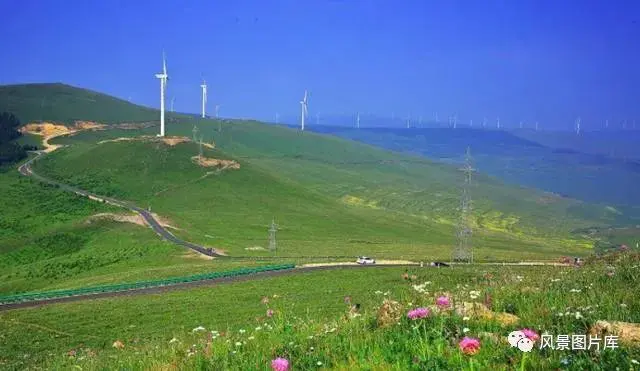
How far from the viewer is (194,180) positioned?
5782 inches

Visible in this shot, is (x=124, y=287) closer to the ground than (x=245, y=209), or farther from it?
farther from it

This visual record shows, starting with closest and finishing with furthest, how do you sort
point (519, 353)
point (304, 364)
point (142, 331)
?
point (519, 353) → point (304, 364) → point (142, 331)

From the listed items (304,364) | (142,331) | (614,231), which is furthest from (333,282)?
(614,231)

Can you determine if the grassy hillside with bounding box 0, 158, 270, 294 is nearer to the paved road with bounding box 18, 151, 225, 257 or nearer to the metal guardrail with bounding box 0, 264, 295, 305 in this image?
the paved road with bounding box 18, 151, 225, 257

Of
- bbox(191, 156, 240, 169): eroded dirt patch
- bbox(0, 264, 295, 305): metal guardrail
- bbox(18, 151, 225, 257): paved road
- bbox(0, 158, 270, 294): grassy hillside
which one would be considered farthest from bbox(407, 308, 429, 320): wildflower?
bbox(191, 156, 240, 169): eroded dirt patch

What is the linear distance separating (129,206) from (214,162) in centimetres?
4368

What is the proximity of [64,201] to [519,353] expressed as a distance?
12466cm

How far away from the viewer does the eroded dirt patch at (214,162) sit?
6268 inches

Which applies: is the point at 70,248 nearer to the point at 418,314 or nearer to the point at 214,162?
the point at 214,162

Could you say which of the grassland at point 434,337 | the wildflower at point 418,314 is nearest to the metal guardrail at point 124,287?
the grassland at point 434,337

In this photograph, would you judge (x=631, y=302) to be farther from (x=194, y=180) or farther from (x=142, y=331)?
(x=194, y=180)

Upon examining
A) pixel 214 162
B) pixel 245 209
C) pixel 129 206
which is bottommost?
pixel 245 209

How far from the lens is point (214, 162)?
6363 inches

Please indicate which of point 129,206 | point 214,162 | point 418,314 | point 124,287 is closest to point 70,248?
point 129,206
